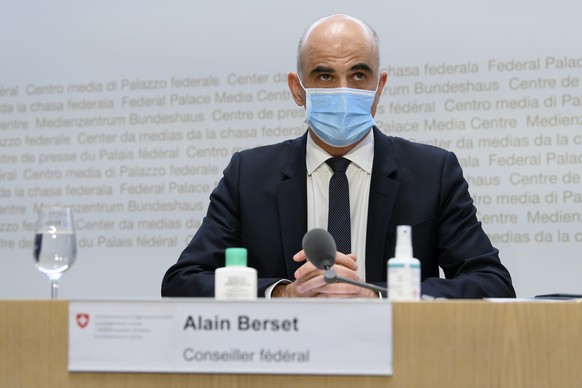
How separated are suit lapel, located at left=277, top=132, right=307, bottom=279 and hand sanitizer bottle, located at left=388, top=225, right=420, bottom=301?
3.30 feet

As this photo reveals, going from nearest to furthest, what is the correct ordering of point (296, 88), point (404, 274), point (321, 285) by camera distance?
1. point (404, 274)
2. point (321, 285)
3. point (296, 88)

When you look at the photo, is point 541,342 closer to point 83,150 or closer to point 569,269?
point 569,269

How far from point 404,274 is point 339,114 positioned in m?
1.10

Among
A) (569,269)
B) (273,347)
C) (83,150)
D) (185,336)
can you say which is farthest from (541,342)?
(83,150)

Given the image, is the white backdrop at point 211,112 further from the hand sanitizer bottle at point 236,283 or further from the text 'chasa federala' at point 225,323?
the text 'chasa federala' at point 225,323

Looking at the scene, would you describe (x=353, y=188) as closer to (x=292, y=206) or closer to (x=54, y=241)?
(x=292, y=206)

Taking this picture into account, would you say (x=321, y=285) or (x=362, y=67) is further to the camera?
(x=362, y=67)

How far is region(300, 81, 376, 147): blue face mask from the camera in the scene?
250 centimetres

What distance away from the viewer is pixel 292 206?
8.33 feet

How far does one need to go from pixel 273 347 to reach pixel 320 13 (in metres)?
2.55

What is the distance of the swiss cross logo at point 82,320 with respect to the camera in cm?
137

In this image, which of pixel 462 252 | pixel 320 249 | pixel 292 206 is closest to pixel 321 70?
pixel 292 206

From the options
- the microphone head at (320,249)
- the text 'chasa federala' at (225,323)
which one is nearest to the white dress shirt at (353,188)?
the microphone head at (320,249)

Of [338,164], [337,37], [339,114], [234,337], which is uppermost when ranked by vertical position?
[337,37]
